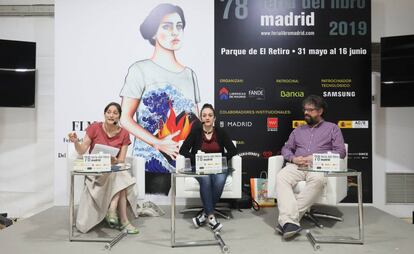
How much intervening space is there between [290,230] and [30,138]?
3555 mm

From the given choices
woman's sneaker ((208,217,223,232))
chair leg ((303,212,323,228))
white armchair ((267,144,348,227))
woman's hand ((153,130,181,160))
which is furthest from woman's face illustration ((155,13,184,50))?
chair leg ((303,212,323,228))

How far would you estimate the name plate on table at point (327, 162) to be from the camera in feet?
9.46

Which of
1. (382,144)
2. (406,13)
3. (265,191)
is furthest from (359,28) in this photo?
(265,191)

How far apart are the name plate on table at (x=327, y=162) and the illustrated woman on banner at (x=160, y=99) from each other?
1925 millimetres

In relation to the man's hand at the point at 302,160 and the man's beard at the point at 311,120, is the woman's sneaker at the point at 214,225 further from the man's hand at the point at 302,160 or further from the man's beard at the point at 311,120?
the man's beard at the point at 311,120

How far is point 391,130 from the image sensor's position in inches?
179

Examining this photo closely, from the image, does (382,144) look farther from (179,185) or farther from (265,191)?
(179,185)

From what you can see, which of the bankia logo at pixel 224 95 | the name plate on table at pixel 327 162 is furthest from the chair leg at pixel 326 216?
the bankia logo at pixel 224 95

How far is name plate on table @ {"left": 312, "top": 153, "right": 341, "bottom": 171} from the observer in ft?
9.46

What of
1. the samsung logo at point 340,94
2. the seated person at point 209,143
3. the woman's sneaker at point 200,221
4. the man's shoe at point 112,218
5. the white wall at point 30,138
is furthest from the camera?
the white wall at point 30,138

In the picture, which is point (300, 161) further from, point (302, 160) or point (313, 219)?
point (313, 219)

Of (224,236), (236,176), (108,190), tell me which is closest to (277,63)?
(236,176)

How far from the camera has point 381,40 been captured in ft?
14.0

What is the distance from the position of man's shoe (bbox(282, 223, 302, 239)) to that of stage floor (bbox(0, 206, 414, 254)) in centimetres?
Result: 6
